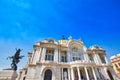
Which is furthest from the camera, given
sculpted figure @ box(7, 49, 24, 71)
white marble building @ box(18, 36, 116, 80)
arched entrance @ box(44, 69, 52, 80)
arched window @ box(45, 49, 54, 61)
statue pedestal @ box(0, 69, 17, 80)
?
arched window @ box(45, 49, 54, 61)

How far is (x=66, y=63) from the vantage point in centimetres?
2364

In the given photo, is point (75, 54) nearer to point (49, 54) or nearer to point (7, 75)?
point (49, 54)

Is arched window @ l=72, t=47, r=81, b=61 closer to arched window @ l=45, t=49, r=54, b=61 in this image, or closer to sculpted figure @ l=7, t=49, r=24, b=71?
arched window @ l=45, t=49, r=54, b=61

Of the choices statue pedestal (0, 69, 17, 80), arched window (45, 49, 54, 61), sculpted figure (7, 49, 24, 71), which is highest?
arched window (45, 49, 54, 61)

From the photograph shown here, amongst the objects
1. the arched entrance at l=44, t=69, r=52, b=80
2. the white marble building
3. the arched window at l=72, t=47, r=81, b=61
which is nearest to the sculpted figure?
the white marble building

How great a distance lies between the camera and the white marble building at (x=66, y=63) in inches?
828

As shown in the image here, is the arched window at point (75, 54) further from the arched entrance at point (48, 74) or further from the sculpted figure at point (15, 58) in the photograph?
the sculpted figure at point (15, 58)

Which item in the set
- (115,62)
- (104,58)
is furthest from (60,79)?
(115,62)

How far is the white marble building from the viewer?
69.0 feet

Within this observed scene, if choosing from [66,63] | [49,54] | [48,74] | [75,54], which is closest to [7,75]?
[48,74]

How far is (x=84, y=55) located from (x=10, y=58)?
20.0 meters

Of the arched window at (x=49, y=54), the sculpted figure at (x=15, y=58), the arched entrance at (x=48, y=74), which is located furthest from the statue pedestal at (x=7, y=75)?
the arched window at (x=49, y=54)

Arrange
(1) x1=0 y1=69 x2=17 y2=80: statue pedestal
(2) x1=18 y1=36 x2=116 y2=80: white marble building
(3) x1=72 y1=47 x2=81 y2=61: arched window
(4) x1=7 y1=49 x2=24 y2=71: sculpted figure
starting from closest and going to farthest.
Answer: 1. (1) x1=0 y1=69 x2=17 y2=80: statue pedestal
2. (4) x1=7 y1=49 x2=24 y2=71: sculpted figure
3. (2) x1=18 y1=36 x2=116 y2=80: white marble building
4. (3) x1=72 y1=47 x2=81 y2=61: arched window

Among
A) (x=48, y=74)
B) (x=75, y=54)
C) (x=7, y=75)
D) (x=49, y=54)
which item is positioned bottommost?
(x=7, y=75)
